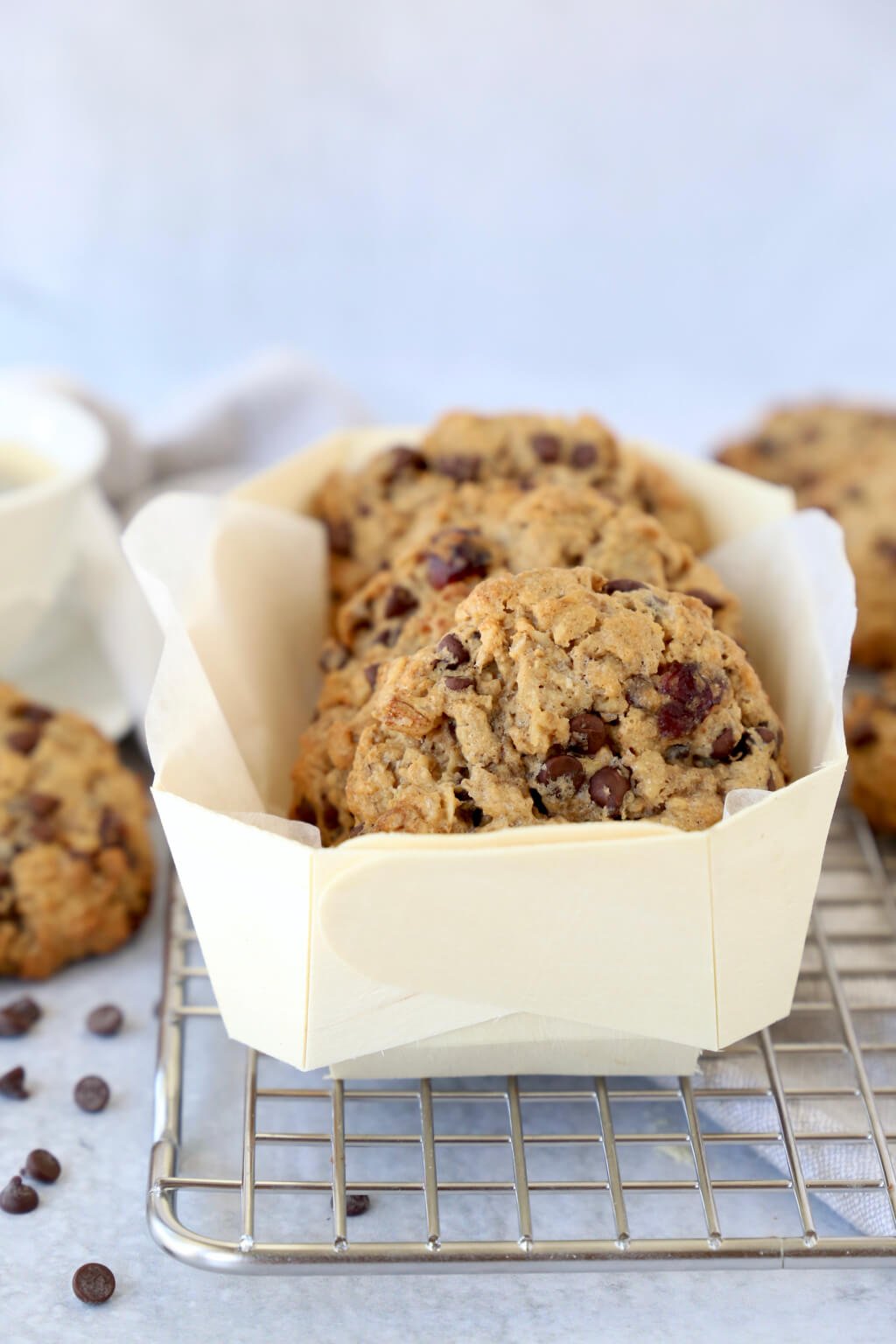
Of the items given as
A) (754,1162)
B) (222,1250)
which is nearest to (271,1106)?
(222,1250)

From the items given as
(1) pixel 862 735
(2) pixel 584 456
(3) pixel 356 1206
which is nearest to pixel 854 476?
(1) pixel 862 735

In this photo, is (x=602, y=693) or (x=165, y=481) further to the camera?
(x=165, y=481)

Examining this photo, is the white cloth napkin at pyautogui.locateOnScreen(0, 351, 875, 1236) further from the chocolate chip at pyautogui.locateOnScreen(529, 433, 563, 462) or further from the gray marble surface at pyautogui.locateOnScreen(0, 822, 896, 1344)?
the gray marble surface at pyautogui.locateOnScreen(0, 822, 896, 1344)

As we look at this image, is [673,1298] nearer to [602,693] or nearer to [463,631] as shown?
[602,693]

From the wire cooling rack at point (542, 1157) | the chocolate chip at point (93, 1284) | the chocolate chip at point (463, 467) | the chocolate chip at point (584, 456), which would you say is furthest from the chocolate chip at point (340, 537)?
the chocolate chip at point (93, 1284)

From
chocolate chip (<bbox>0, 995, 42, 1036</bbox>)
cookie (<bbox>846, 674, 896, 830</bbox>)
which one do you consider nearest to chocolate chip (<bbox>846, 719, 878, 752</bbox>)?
cookie (<bbox>846, 674, 896, 830</bbox>)

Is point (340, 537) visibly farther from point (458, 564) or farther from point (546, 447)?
point (458, 564)

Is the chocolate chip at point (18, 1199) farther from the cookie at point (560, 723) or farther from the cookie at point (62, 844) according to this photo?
the cookie at point (560, 723)
